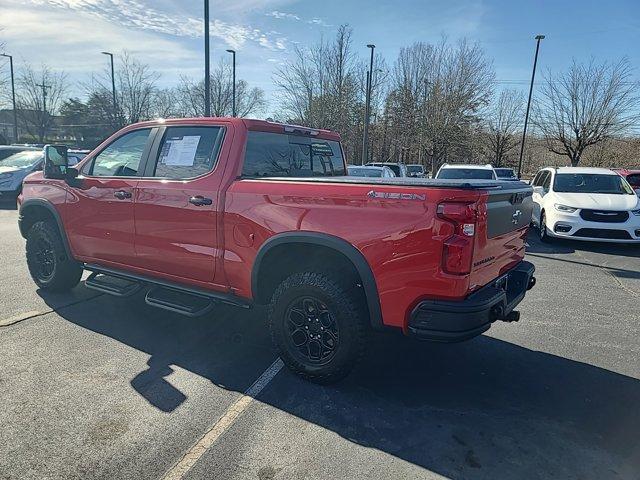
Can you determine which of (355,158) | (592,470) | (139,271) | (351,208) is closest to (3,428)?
(139,271)

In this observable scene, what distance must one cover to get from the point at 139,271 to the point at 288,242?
1937 millimetres

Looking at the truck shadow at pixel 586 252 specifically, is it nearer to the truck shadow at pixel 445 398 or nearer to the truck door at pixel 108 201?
the truck shadow at pixel 445 398

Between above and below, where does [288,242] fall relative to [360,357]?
above

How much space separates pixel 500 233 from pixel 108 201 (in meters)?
3.63

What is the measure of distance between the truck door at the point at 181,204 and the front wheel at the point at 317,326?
0.79 m

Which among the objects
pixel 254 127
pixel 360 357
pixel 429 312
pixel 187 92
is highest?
pixel 187 92

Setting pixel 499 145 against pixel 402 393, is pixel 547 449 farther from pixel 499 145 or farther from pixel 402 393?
pixel 499 145

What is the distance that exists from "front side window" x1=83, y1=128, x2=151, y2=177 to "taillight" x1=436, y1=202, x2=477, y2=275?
9.97ft

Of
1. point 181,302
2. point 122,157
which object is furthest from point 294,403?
point 122,157

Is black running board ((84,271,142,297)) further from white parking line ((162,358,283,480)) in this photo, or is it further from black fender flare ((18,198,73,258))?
white parking line ((162,358,283,480))

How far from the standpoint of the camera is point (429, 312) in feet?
9.37

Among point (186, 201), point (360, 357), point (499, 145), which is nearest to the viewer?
point (360, 357)

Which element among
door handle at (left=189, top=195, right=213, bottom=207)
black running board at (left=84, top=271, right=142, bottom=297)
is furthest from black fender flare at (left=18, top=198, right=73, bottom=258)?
door handle at (left=189, top=195, right=213, bottom=207)

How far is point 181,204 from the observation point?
3.93m
